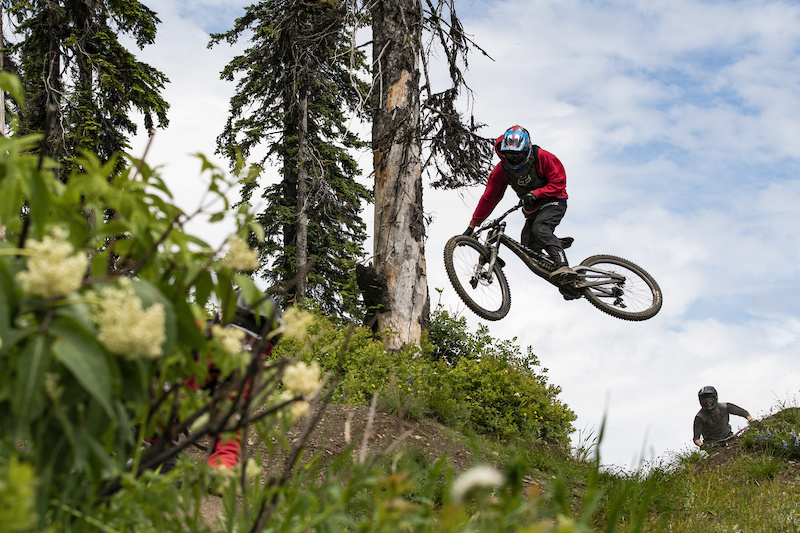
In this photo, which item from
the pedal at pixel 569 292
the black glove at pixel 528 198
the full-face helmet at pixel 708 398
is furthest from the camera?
the full-face helmet at pixel 708 398

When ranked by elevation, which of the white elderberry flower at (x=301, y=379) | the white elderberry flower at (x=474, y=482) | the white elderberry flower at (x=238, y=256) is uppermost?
the white elderberry flower at (x=238, y=256)

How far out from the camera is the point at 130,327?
44.0 inches

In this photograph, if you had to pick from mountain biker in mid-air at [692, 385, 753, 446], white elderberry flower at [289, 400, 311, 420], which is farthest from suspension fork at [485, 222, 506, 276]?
white elderberry flower at [289, 400, 311, 420]

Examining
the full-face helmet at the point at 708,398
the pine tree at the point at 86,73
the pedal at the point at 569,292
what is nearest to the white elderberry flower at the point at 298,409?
the pedal at the point at 569,292

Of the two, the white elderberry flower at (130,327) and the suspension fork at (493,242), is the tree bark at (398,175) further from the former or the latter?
the white elderberry flower at (130,327)

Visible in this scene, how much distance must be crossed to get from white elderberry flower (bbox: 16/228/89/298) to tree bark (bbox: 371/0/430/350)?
30.1 feet

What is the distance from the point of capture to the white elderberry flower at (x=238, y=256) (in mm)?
1533

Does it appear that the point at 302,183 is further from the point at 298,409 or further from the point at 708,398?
the point at 298,409

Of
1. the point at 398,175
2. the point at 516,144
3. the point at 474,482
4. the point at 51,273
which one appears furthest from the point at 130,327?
the point at 398,175

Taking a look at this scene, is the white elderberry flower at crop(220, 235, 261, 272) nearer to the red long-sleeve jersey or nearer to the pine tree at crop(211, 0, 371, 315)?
the red long-sleeve jersey

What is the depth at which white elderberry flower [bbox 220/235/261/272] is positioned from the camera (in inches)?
60.4

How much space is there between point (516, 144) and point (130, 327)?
809 cm

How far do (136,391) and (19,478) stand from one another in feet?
1.29

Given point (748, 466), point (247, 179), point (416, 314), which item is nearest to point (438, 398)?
point (416, 314)
